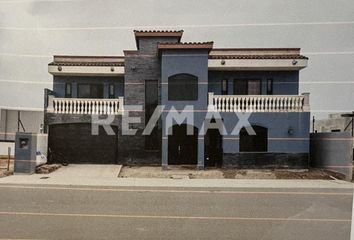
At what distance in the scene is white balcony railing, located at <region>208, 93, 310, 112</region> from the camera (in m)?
14.7

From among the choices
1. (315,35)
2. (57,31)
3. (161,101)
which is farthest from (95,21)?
(161,101)

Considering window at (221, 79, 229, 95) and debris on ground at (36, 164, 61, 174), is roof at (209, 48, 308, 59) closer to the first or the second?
window at (221, 79, 229, 95)

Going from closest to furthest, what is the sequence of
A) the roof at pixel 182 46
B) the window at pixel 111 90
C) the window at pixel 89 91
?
the roof at pixel 182 46 < the window at pixel 89 91 < the window at pixel 111 90

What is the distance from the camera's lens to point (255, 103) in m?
14.8

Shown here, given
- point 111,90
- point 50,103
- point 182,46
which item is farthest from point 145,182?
point 111,90

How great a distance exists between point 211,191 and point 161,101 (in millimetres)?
6129

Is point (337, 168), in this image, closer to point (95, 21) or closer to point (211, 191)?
point (211, 191)

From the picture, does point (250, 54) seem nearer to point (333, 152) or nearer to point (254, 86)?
point (254, 86)

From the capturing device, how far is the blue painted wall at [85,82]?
58.4ft

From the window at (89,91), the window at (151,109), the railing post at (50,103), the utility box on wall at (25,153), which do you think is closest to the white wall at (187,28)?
the utility box on wall at (25,153)

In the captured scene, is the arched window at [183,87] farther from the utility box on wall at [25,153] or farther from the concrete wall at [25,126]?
the utility box on wall at [25,153]

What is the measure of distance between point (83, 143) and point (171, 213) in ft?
32.5

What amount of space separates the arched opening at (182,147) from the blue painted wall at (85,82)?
4.49 m

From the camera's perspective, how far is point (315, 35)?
5297mm
